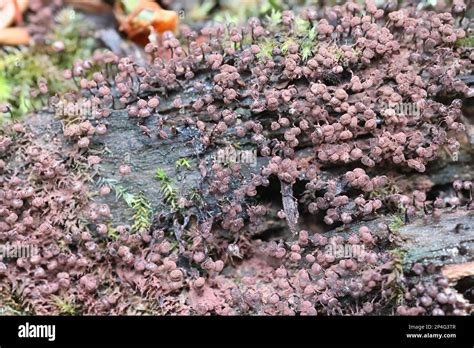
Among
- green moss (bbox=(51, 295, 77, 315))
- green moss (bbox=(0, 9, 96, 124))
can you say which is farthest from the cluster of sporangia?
green moss (bbox=(0, 9, 96, 124))

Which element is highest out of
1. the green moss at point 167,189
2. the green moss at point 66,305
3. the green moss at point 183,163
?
the green moss at point 183,163

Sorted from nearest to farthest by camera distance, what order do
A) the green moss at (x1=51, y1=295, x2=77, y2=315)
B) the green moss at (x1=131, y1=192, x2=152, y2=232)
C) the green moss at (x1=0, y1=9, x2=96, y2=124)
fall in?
1. the green moss at (x1=51, y1=295, x2=77, y2=315)
2. the green moss at (x1=131, y1=192, x2=152, y2=232)
3. the green moss at (x1=0, y1=9, x2=96, y2=124)

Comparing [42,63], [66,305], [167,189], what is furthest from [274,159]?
[42,63]

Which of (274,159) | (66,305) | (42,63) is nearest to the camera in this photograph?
(66,305)

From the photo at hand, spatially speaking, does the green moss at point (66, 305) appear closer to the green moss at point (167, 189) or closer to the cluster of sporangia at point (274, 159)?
Result: the cluster of sporangia at point (274, 159)

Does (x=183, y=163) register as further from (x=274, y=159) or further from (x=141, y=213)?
(x=274, y=159)

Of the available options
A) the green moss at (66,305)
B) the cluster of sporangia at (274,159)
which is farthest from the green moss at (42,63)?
the green moss at (66,305)

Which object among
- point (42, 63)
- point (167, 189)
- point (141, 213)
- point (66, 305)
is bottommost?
point (66, 305)

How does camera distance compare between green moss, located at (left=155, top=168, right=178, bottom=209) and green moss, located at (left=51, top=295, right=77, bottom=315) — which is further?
green moss, located at (left=155, top=168, right=178, bottom=209)

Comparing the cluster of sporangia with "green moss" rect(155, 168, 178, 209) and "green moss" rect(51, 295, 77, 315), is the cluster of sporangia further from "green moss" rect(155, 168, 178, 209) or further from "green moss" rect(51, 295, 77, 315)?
"green moss" rect(155, 168, 178, 209)
